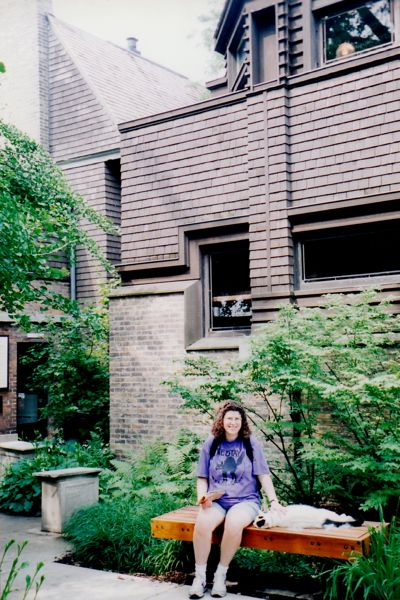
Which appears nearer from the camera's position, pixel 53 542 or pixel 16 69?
pixel 53 542

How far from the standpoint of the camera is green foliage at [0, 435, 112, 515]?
9.37 metres

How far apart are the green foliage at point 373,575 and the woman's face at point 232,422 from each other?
1.40 meters

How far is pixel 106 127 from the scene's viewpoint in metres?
16.0

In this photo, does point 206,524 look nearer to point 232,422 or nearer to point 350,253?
point 232,422

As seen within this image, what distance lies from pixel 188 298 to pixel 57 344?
4.34 meters

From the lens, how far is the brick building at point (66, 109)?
1524 cm

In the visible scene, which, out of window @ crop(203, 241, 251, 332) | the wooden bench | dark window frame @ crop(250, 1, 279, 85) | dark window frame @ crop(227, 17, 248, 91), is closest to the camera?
the wooden bench

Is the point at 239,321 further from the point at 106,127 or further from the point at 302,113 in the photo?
the point at 106,127

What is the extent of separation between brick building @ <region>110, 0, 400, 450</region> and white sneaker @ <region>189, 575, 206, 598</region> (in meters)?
3.47

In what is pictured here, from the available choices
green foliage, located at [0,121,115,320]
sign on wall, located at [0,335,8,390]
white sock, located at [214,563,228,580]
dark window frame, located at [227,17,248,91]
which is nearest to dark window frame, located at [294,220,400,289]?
green foliage, located at [0,121,115,320]

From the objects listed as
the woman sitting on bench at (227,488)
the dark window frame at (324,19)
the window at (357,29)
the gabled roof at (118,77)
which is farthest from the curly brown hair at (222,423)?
the gabled roof at (118,77)

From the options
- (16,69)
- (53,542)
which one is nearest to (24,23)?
(16,69)

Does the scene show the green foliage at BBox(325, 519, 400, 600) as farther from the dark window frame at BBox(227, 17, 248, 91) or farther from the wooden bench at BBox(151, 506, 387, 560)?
the dark window frame at BBox(227, 17, 248, 91)

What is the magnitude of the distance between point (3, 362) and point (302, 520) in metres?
10.3
